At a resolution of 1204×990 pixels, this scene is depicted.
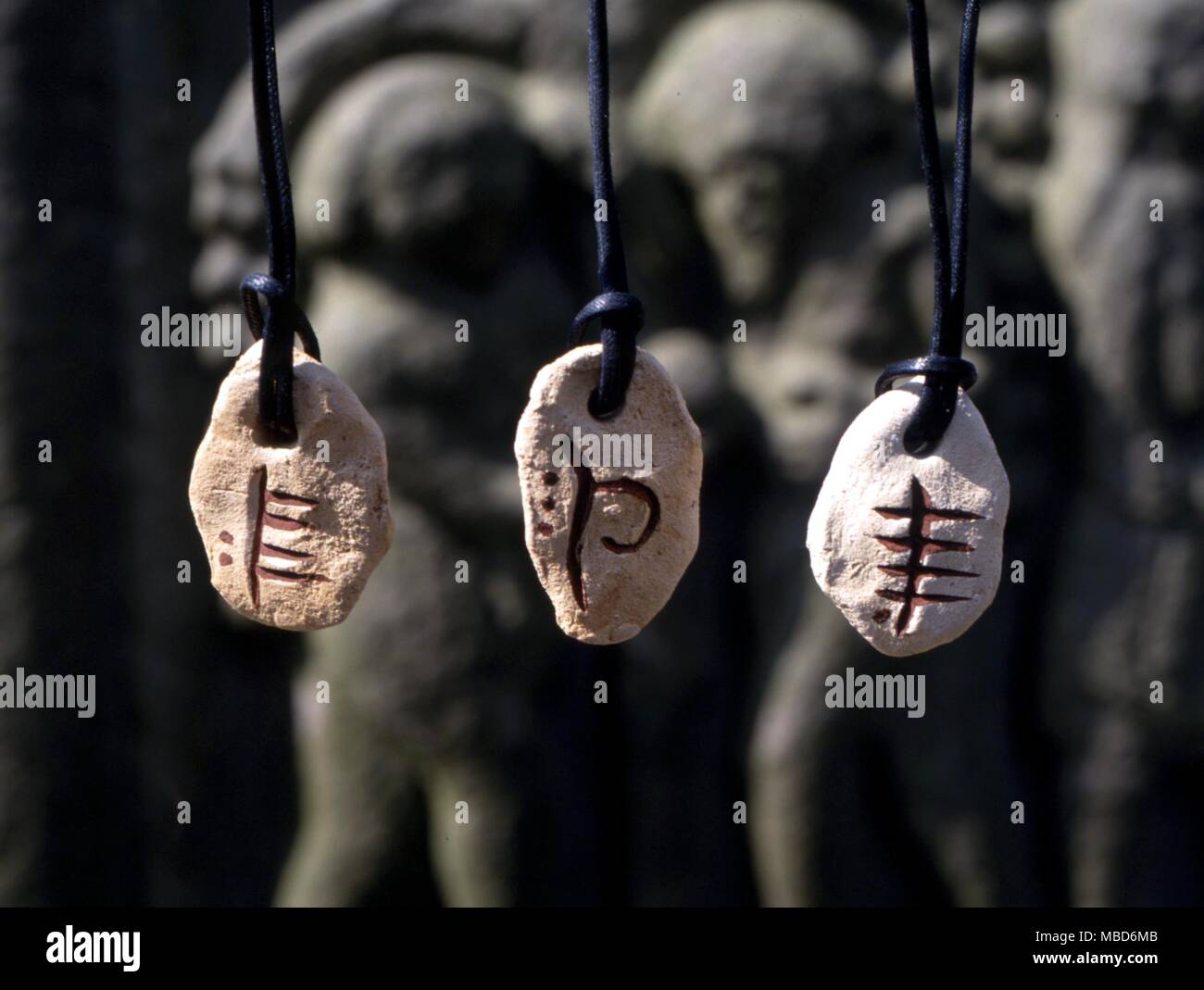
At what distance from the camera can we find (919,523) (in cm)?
62

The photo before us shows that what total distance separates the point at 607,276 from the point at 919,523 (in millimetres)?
166

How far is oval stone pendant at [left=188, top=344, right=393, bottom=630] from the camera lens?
25.1 inches

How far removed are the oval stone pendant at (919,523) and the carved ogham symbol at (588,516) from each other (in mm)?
80

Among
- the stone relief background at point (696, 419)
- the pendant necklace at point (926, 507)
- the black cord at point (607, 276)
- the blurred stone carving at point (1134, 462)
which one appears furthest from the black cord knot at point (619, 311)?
the blurred stone carving at point (1134, 462)

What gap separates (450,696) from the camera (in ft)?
4.14

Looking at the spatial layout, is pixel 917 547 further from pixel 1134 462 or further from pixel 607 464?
pixel 1134 462

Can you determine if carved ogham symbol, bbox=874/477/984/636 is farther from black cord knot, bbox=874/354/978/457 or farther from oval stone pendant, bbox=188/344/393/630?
oval stone pendant, bbox=188/344/393/630

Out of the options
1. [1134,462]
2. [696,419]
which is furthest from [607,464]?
[1134,462]

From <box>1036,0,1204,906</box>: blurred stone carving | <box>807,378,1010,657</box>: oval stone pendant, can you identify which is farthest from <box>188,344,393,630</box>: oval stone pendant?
<box>1036,0,1204,906</box>: blurred stone carving

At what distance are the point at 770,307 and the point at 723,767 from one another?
41cm

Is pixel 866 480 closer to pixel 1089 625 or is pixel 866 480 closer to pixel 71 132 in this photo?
pixel 1089 625

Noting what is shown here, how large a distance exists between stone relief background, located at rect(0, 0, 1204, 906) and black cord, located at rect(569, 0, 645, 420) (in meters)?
0.67

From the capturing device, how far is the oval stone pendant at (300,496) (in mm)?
638

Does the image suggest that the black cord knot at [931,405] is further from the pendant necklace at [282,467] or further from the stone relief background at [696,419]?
the stone relief background at [696,419]
